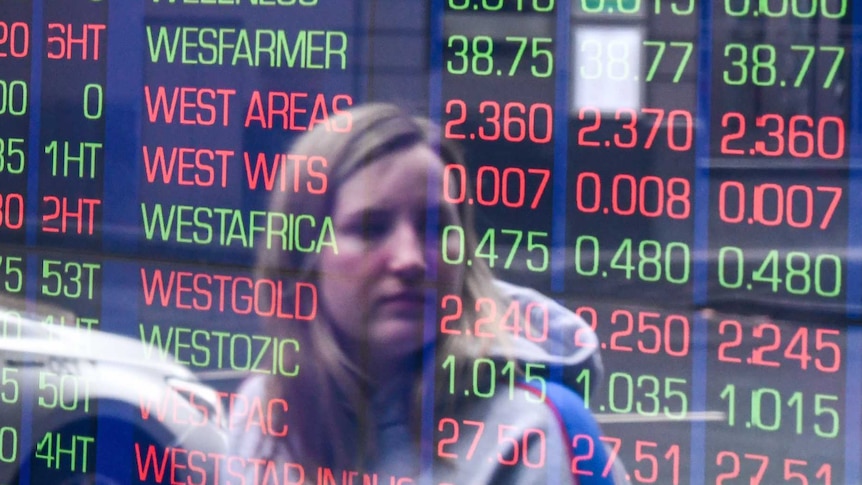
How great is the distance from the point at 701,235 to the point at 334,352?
1.06m

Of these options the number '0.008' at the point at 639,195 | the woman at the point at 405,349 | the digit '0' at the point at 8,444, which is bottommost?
the digit '0' at the point at 8,444

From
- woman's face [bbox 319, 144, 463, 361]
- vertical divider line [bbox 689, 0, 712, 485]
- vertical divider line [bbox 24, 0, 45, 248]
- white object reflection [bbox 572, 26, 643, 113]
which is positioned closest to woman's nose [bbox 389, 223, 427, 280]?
woman's face [bbox 319, 144, 463, 361]

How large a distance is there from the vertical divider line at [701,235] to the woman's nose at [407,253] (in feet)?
2.36

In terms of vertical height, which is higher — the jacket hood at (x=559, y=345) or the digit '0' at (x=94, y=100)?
the digit '0' at (x=94, y=100)

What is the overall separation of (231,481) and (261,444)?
150 millimetres

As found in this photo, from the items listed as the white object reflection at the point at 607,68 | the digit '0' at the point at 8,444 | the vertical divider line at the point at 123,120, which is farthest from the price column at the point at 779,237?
the digit '0' at the point at 8,444

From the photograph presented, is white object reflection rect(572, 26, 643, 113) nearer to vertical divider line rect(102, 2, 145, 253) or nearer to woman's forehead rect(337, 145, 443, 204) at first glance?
woman's forehead rect(337, 145, 443, 204)

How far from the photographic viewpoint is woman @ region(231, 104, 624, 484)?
3.41m

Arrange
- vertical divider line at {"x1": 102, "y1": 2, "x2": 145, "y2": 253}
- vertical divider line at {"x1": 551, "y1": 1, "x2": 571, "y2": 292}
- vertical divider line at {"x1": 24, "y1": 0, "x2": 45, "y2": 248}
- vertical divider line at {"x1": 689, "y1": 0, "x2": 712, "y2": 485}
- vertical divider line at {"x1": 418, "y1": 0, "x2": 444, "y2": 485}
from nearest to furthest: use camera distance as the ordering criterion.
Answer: vertical divider line at {"x1": 689, "y1": 0, "x2": 712, "y2": 485}, vertical divider line at {"x1": 551, "y1": 1, "x2": 571, "y2": 292}, vertical divider line at {"x1": 418, "y1": 0, "x2": 444, "y2": 485}, vertical divider line at {"x1": 102, "y1": 2, "x2": 145, "y2": 253}, vertical divider line at {"x1": 24, "y1": 0, "x2": 45, "y2": 248}

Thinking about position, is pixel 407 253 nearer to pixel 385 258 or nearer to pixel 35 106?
pixel 385 258

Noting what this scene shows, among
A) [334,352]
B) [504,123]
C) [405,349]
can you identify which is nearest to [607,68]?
[504,123]

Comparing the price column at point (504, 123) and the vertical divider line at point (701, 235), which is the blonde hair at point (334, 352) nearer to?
the price column at point (504, 123)

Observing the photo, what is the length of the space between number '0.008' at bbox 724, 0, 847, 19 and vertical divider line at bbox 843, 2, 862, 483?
0.04 metres

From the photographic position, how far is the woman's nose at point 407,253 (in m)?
3.48
